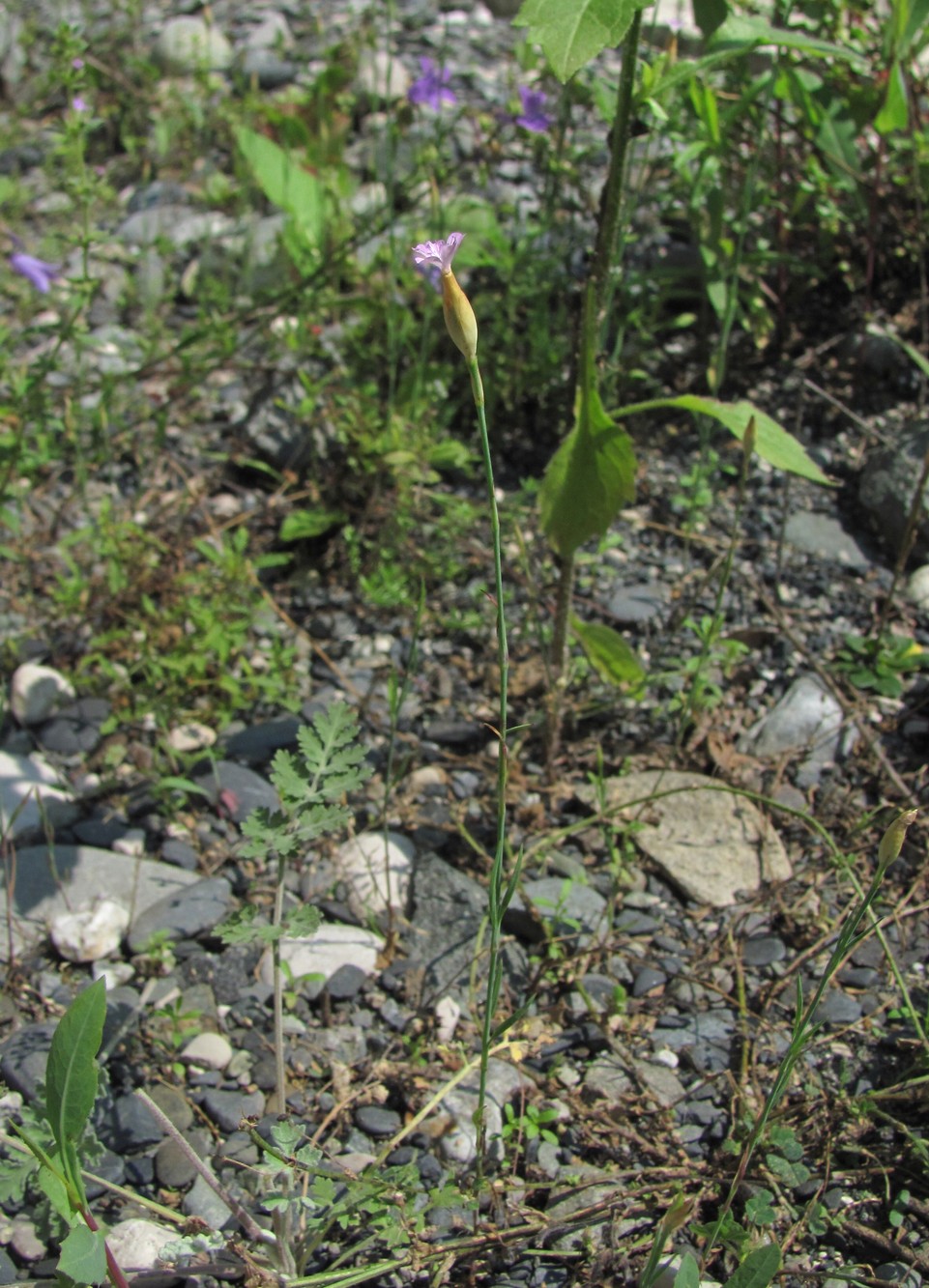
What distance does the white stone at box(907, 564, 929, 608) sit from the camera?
2.53 metres

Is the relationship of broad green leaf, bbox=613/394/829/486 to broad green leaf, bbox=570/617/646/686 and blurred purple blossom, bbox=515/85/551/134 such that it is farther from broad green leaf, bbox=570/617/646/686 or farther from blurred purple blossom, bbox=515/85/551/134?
blurred purple blossom, bbox=515/85/551/134

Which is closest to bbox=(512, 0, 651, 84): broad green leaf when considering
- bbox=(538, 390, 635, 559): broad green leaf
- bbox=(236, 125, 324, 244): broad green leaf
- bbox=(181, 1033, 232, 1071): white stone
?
bbox=(538, 390, 635, 559): broad green leaf

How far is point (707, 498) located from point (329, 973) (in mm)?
1361

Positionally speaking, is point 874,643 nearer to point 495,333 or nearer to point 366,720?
point 366,720

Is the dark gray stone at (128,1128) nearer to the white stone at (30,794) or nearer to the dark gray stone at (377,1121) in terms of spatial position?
the dark gray stone at (377,1121)

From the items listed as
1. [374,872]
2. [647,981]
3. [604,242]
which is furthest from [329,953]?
[604,242]

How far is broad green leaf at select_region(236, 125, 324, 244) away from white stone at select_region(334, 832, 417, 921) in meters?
1.83

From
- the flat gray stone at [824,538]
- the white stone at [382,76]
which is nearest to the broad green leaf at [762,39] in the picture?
the flat gray stone at [824,538]

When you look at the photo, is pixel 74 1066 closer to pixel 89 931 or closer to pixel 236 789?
pixel 89 931

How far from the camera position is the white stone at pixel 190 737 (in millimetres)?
2301

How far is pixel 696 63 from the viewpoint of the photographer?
172 cm

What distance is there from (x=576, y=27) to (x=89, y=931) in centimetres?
154

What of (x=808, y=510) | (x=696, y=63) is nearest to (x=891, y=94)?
(x=808, y=510)

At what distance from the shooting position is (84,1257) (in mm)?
1188
